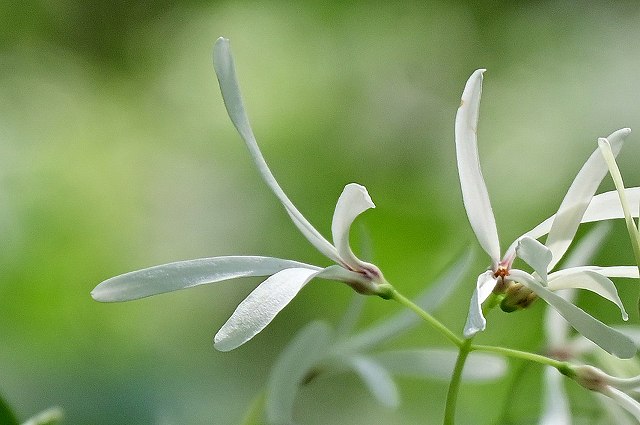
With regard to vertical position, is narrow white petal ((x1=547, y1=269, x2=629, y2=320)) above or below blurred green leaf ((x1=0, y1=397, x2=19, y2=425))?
above

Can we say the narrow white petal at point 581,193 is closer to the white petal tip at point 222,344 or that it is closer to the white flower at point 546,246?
the white flower at point 546,246

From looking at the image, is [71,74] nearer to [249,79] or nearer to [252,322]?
[249,79]

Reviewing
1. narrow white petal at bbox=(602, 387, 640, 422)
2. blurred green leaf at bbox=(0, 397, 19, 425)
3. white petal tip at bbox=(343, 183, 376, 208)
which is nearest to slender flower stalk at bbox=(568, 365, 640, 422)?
narrow white petal at bbox=(602, 387, 640, 422)

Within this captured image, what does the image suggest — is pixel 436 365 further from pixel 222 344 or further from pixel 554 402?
pixel 222 344

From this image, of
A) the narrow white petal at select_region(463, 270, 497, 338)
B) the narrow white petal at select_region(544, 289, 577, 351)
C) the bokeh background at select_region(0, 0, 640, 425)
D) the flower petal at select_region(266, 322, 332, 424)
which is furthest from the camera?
the bokeh background at select_region(0, 0, 640, 425)

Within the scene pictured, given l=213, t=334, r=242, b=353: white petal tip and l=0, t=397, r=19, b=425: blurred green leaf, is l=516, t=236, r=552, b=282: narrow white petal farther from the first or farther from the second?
l=0, t=397, r=19, b=425: blurred green leaf

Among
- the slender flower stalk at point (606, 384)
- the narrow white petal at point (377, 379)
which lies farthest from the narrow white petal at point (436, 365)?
the slender flower stalk at point (606, 384)
